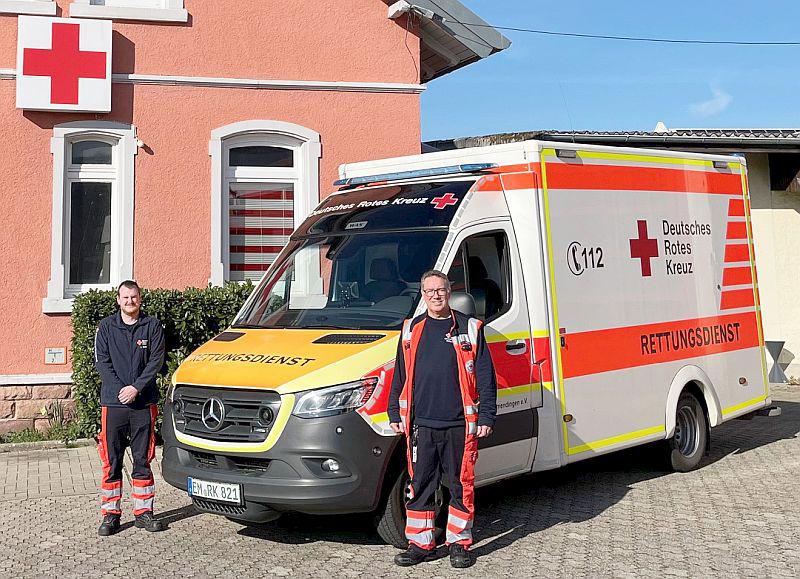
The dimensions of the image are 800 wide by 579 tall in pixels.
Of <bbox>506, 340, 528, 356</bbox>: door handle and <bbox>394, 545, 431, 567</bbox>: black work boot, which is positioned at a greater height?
<bbox>506, 340, 528, 356</bbox>: door handle

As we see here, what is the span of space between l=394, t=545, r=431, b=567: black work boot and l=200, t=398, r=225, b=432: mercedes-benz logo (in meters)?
1.39

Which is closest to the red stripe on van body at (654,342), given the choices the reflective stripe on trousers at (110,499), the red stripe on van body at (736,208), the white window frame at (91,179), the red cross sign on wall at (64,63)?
the red stripe on van body at (736,208)

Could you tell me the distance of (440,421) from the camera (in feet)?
18.8

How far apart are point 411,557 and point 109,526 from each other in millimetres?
2312

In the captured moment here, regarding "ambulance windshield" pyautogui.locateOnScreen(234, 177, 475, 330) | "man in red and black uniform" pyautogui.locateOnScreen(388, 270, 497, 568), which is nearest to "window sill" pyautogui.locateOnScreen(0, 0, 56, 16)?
"ambulance windshield" pyautogui.locateOnScreen(234, 177, 475, 330)

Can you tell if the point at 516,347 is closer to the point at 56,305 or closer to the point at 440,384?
the point at 440,384

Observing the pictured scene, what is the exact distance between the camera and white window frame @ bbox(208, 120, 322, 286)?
11.2m

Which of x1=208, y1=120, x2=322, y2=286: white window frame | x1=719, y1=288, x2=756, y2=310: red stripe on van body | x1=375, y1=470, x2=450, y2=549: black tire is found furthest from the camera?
x1=208, y1=120, x2=322, y2=286: white window frame

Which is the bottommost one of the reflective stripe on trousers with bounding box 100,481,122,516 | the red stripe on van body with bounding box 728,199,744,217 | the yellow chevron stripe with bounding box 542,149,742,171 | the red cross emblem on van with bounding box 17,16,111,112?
the reflective stripe on trousers with bounding box 100,481,122,516

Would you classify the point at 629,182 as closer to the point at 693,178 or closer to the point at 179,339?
the point at 693,178

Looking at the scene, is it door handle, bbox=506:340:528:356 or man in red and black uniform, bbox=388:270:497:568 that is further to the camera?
door handle, bbox=506:340:528:356

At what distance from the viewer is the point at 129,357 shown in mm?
6801

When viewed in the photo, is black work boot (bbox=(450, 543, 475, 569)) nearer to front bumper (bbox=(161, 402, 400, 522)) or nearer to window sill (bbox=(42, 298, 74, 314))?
front bumper (bbox=(161, 402, 400, 522))

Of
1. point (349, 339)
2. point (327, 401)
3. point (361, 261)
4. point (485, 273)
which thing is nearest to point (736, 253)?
point (485, 273)
